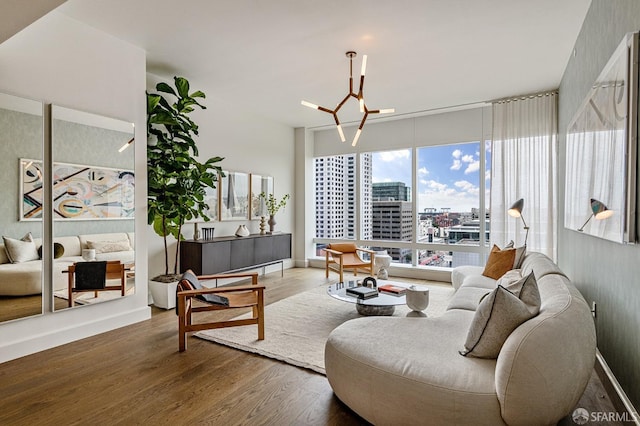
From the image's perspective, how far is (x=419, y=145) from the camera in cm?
627

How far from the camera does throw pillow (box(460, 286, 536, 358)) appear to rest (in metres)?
1.77

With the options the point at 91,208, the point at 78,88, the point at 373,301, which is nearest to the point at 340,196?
the point at 373,301

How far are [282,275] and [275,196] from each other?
4.93ft

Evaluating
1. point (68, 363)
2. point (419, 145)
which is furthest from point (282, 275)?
point (68, 363)

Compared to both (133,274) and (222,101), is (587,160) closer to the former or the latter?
(133,274)

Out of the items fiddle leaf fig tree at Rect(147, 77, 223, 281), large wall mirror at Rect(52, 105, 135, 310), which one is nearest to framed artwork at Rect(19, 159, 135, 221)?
large wall mirror at Rect(52, 105, 135, 310)

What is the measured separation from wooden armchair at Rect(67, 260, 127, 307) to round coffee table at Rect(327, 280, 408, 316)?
216cm

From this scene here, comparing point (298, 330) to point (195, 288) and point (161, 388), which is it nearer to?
point (195, 288)

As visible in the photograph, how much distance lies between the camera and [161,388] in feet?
7.82

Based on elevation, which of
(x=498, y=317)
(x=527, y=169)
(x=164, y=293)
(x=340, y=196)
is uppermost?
(x=527, y=169)

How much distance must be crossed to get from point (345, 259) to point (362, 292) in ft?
7.68

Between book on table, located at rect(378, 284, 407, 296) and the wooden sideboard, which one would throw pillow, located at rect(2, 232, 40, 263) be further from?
book on table, located at rect(378, 284, 407, 296)

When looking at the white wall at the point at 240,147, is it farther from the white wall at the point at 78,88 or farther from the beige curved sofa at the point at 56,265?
the beige curved sofa at the point at 56,265

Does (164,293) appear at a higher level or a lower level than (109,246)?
lower
